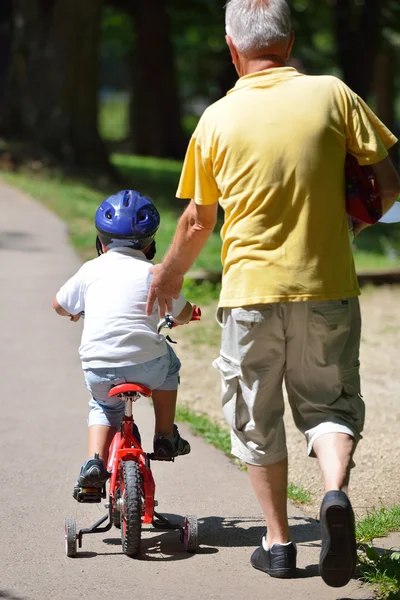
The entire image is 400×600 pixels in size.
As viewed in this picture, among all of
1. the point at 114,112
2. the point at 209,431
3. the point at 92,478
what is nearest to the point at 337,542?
the point at 92,478

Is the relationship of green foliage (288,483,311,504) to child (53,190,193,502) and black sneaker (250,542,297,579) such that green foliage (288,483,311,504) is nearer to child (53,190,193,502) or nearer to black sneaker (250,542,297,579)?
child (53,190,193,502)

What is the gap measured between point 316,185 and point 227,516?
6.02 feet

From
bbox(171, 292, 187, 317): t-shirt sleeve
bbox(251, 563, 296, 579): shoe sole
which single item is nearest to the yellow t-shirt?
bbox(171, 292, 187, 317): t-shirt sleeve

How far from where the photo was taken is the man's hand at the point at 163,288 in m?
4.02

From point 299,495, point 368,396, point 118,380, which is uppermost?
point 118,380

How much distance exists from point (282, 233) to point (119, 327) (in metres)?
0.92

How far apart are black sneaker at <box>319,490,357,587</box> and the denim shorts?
1.12m

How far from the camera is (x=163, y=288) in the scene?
13.3 feet

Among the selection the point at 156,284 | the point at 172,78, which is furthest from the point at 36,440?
the point at 172,78

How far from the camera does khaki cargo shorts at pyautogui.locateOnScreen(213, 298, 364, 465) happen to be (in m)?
3.68

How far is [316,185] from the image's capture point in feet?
11.9

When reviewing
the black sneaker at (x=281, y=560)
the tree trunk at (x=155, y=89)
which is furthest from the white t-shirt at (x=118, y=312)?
the tree trunk at (x=155, y=89)

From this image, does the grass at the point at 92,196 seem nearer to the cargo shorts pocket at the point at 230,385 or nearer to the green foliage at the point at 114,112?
the cargo shorts pocket at the point at 230,385

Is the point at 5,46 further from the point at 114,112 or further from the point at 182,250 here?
the point at 114,112
